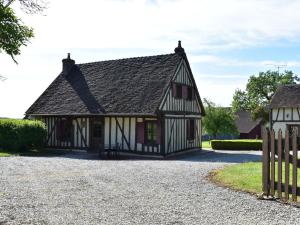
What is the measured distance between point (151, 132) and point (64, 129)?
6.32 meters

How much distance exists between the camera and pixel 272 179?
8.76m

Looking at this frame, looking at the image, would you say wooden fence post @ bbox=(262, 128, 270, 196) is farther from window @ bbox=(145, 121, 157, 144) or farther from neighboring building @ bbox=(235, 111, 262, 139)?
neighboring building @ bbox=(235, 111, 262, 139)

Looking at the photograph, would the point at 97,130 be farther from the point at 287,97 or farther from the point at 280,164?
the point at 287,97

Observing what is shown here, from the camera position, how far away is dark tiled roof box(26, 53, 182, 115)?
909 inches

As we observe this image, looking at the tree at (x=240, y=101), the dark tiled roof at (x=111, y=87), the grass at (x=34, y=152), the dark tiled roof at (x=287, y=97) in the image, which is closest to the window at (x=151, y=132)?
the dark tiled roof at (x=111, y=87)

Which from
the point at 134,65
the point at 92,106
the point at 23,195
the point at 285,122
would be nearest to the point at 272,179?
the point at 23,195

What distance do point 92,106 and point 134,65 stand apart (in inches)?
165

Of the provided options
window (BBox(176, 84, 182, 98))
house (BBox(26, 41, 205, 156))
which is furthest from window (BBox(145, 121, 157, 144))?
window (BBox(176, 84, 182, 98))

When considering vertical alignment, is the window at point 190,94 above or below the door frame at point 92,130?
above

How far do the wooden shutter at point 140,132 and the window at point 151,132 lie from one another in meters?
0.26

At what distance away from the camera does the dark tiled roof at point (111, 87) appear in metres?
23.1

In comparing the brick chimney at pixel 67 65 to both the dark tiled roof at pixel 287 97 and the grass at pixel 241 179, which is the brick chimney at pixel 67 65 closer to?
the dark tiled roof at pixel 287 97

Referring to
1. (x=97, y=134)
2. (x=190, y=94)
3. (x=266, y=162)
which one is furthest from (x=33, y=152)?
(x=266, y=162)

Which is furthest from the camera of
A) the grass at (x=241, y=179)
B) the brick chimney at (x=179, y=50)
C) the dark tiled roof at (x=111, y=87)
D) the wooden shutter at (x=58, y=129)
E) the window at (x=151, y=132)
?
the wooden shutter at (x=58, y=129)
